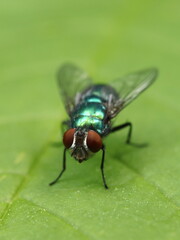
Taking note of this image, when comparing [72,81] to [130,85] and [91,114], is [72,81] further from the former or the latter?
[91,114]

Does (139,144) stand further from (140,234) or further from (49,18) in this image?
(49,18)

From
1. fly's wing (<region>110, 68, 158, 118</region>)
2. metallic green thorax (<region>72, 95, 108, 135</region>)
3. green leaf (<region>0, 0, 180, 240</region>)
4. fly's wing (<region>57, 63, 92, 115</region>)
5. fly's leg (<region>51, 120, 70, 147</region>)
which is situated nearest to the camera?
→ green leaf (<region>0, 0, 180, 240</region>)

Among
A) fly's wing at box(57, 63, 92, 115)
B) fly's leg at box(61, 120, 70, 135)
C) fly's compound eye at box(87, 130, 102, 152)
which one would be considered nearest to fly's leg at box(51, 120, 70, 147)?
fly's leg at box(61, 120, 70, 135)

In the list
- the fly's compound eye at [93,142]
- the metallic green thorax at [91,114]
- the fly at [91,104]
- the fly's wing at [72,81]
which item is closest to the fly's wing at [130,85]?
the fly at [91,104]

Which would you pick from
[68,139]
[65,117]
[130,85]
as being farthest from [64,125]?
[130,85]

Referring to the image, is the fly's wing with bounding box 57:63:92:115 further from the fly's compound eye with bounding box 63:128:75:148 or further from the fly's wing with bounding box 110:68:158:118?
the fly's compound eye with bounding box 63:128:75:148

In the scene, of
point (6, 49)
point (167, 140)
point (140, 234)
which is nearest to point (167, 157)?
point (167, 140)
